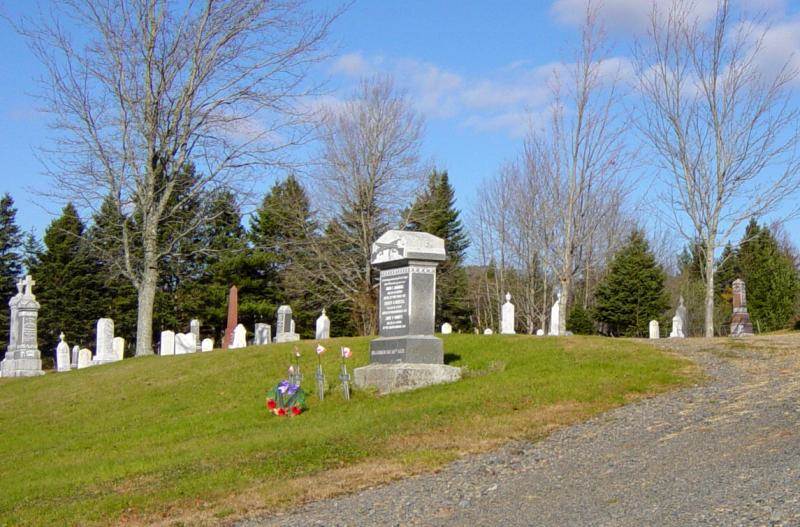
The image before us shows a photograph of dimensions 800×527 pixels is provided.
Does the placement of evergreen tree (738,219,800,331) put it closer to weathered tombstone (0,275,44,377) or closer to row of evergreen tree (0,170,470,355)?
row of evergreen tree (0,170,470,355)

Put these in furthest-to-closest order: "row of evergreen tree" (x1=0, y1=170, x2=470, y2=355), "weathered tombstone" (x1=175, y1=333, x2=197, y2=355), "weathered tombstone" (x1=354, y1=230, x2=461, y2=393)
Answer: "row of evergreen tree" (x1=0, y1=170, x2=470, y2=355) → "weathered tombstone" (x1=175, y1=333, x2=197, y2=355) → "weathered tombstone" (x1=354, y1=230, x2=461, y2=393)

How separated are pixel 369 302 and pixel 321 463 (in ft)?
92.8

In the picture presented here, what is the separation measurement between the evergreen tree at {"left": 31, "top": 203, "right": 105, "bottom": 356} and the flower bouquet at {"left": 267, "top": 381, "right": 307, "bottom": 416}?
4297 cm

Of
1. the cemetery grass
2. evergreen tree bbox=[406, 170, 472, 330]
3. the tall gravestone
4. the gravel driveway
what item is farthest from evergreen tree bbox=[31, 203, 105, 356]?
the gravel driveway

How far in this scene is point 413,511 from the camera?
7.71 m

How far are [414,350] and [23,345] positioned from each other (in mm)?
20977

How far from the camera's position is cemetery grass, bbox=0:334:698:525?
9.01 m

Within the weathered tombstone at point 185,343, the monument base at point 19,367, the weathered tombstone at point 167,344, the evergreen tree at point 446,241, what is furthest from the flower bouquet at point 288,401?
the evergreen tree at point 446,241

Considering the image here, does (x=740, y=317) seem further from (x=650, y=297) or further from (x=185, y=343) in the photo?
(x=185, y=343)

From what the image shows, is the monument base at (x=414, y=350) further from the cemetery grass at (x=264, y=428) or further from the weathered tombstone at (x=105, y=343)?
the weathered tombstone at (x=105, y=343)

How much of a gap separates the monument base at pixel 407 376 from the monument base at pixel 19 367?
19.9 m

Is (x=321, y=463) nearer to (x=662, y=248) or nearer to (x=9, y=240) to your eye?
(x=662, y=248)

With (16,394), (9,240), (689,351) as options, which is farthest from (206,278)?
(689,351)

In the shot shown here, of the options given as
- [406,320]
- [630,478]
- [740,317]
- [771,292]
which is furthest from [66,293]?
[630,478]
